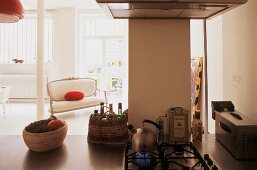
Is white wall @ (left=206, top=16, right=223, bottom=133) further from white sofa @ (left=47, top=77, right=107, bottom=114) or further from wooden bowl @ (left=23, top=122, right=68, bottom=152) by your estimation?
white sofa @ (left=47, top=77, right=107, bottom=114)

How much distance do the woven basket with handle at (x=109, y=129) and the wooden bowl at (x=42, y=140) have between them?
0.21 metres

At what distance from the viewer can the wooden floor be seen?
4.68m

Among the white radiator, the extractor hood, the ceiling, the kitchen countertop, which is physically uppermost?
the ceiling

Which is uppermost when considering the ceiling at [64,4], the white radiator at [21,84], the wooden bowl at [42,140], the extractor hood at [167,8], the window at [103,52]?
the ceiling at [64,4]

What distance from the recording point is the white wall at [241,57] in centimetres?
162

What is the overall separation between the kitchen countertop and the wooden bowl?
3 centimetres

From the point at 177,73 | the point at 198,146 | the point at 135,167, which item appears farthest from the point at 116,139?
the point at 177,73

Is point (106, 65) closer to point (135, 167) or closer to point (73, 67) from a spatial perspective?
point (73, 67)

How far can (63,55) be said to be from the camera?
7.73m

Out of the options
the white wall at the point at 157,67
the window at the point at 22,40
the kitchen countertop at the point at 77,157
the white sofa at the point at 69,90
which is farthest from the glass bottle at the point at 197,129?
the window at the point at 22,40

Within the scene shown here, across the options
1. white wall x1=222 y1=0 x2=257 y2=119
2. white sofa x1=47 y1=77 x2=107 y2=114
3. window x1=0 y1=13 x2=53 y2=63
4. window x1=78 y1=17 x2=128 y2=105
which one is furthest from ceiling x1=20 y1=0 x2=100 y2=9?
white wall x1=222 y1=0 x2=257 y2=119

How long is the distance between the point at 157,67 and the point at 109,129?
22.1 inches

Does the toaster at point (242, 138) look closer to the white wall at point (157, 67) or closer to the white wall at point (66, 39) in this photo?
the white wall at point (157, 67)

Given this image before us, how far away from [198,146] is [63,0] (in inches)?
256
